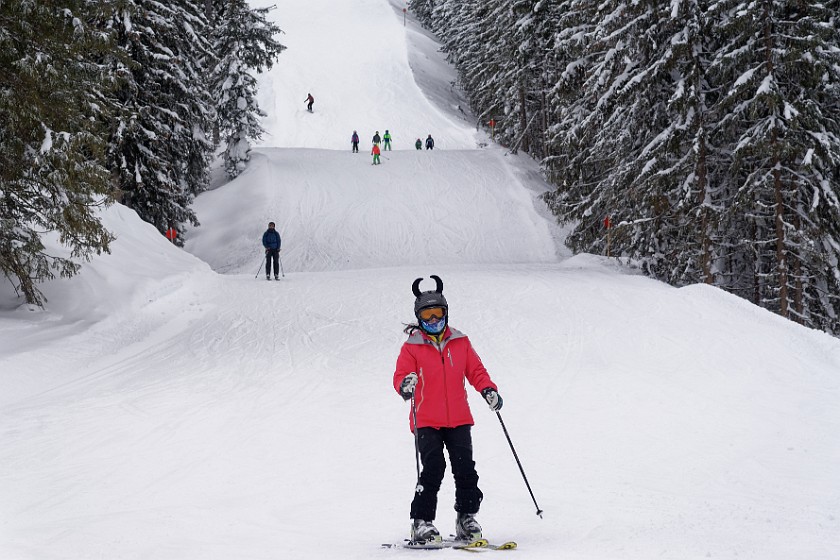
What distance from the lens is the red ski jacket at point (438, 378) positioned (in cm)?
536

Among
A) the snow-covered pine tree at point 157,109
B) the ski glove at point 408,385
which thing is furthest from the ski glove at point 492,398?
the snow-covered pine tree at point 157,109

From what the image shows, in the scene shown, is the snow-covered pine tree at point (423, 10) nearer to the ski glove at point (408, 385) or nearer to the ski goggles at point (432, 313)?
the ski goggles at point (432, 313)

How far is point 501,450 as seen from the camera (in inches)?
323

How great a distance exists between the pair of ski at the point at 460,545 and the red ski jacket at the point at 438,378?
2.61 ft

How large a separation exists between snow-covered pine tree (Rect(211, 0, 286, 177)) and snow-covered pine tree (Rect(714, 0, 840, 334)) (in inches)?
821

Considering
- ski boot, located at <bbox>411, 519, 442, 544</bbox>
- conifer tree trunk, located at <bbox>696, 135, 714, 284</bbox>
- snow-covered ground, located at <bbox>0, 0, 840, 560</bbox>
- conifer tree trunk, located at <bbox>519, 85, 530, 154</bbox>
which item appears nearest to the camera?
ski boot, located at <bbox>411, 519, 442, 544</bbox>

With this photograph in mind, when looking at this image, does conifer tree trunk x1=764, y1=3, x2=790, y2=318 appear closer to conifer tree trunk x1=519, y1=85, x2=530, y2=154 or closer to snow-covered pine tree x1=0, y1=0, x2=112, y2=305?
snow-covered pine tree x1=0, y1=0, x2=112, y2=305

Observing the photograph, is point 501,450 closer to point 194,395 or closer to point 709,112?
point 194,395

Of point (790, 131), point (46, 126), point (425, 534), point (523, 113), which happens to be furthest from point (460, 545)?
point (523, 113)

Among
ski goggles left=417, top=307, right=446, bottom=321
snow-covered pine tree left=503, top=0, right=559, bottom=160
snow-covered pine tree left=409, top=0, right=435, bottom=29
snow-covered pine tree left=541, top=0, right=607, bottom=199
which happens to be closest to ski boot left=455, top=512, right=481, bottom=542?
ski goggles left=417, top=307, right=446, bottom=321

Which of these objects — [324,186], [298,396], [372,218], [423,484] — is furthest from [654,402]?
[324,186]

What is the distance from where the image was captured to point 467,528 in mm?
5207

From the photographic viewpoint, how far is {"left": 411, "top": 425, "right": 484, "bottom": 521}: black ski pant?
5.30 metres

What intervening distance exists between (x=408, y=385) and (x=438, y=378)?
1.01 ft
